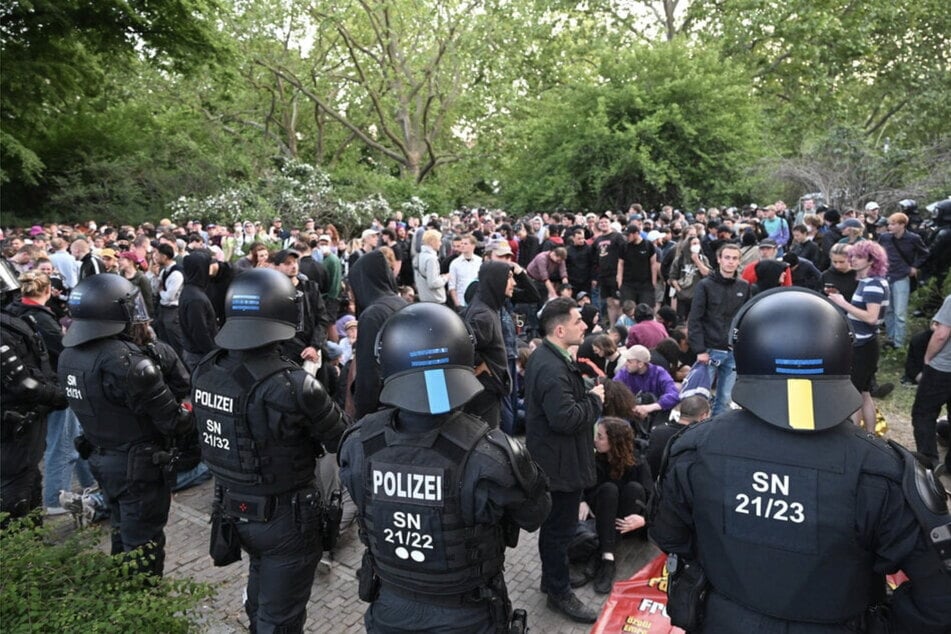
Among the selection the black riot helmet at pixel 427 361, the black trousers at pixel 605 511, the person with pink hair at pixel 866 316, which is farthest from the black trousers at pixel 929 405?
the black riot helmet at pixel 427 361

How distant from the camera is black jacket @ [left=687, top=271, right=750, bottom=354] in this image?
6512mm

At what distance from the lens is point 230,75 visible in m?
16.4

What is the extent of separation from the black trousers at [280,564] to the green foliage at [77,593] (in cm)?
35

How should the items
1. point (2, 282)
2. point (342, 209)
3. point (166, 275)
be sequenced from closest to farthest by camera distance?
point (2, 282) < point (166, 275) < point (342, 209)

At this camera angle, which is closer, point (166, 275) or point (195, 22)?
point (166, 275)

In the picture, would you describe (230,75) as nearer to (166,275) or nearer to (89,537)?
(166,275)

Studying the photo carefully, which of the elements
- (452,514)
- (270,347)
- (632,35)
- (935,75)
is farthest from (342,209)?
(935,75)

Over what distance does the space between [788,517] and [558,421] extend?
1.84m

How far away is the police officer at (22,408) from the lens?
4.42 m

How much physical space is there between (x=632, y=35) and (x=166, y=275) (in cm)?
2443

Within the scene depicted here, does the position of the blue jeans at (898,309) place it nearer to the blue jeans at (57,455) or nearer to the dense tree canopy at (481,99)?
the dense tree canopy at (481,99)

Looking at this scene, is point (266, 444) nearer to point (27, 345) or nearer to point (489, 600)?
point (489, 600)

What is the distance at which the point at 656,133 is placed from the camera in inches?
819

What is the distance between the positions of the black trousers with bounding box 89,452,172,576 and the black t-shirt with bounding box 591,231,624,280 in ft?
25.3
